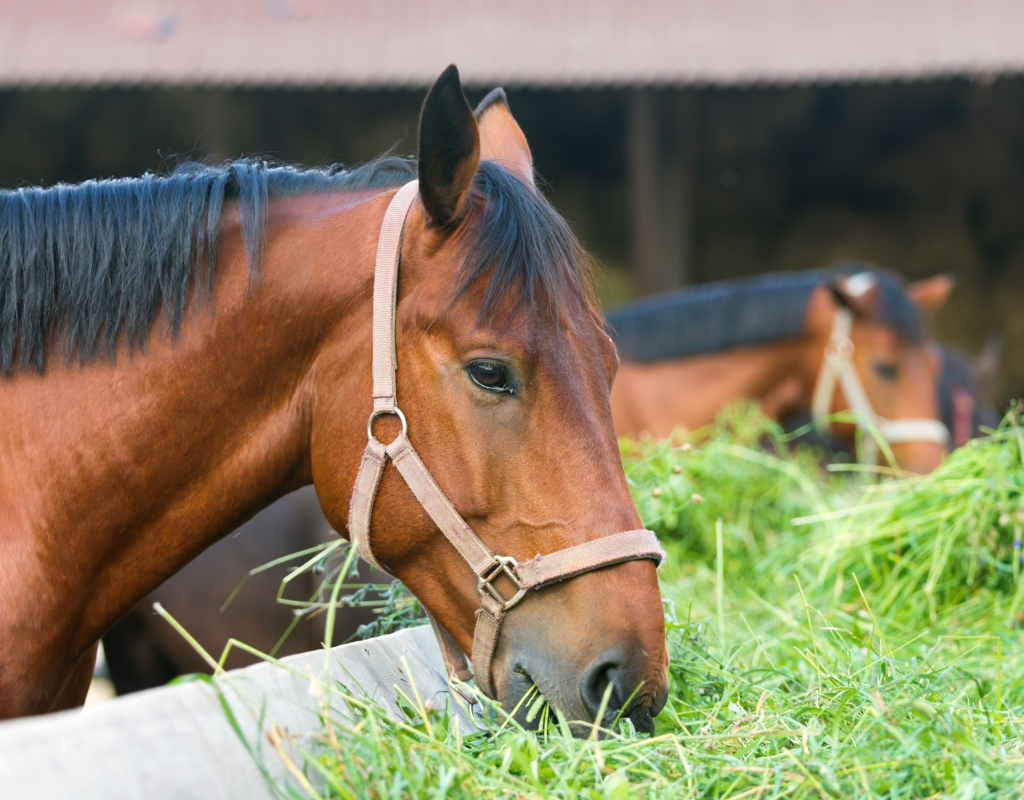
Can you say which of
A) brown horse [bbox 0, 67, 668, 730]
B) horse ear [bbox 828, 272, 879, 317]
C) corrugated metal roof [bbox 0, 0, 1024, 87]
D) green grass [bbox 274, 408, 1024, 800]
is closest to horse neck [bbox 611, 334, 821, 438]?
horse ear [bbox 828, 272, 879, 317]

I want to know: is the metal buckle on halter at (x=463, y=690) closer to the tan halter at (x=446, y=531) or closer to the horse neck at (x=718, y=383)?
the tan halter at (x=446, y=531)

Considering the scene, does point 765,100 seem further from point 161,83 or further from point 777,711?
point 777,711

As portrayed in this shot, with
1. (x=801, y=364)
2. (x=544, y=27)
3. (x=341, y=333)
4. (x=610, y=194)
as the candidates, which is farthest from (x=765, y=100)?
(x=341, y=333)

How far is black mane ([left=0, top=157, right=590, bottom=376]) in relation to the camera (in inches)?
62.4

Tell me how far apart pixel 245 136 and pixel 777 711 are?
7921 mm

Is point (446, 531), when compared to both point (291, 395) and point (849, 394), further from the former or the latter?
point (849, 394)

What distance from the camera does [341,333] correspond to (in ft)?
5.38

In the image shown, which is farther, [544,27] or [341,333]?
[544,27]

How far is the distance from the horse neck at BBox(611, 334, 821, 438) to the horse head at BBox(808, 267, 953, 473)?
103 millimetres

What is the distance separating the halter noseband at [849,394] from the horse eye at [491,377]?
3.54m

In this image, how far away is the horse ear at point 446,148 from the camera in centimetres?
146

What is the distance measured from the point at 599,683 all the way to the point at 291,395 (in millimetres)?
752

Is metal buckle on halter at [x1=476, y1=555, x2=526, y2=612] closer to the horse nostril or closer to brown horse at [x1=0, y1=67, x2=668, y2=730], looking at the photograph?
brown horse at [x1=0, y1=67, x2=668, y2=730]

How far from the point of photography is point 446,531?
1.53 meters
